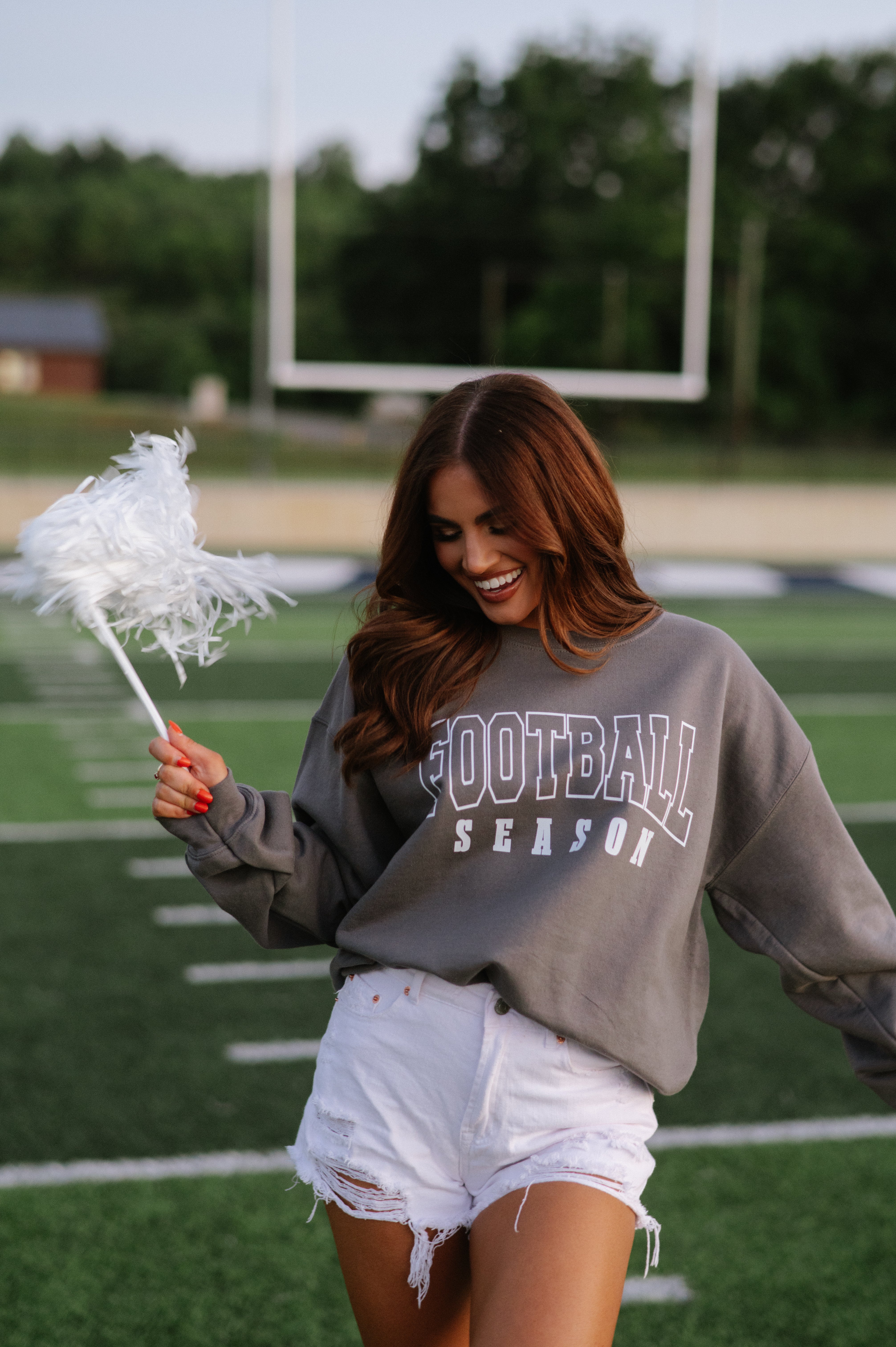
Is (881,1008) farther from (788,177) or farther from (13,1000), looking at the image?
(788,177)

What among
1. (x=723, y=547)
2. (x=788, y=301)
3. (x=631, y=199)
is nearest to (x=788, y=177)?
(x=788, y=301)

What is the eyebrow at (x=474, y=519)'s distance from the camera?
66.7 inches

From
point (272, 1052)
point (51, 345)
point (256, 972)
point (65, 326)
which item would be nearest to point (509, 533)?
point (272, 1052)

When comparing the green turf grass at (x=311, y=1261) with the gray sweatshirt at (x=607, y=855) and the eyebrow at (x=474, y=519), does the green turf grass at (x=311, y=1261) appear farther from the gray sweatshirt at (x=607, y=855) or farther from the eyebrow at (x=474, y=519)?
the eyebrow at (x=474, y=519)

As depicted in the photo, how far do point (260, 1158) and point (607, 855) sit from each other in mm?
1892

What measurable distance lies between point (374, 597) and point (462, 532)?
200 millimetres

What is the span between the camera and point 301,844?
1.80 metres

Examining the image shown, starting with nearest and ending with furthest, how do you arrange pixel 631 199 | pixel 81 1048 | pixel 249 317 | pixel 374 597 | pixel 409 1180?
1. pixel 409 1180
2. pixel 374 597
3. pixel 81 1048
4. pixel 631 199
5. pixel 249 317

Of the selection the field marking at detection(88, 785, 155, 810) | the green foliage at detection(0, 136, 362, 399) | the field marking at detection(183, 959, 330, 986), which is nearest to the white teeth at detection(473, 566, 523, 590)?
the field marking at detection(183, 959, 330, 986)

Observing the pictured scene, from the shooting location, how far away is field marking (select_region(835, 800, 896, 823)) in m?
6.20

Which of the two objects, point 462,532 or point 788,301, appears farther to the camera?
point 788,301

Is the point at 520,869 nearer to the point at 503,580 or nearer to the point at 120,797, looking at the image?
the point at 503,580

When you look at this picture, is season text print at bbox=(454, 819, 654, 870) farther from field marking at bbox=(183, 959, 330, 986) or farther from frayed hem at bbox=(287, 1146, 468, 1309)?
field marking at bbox=(183, 959, 330, 986)

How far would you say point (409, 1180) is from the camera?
1668 mm
